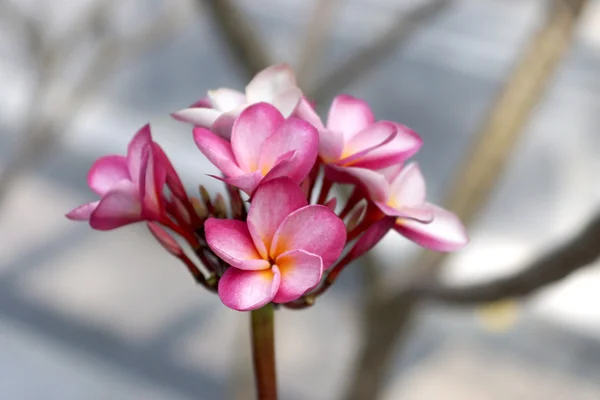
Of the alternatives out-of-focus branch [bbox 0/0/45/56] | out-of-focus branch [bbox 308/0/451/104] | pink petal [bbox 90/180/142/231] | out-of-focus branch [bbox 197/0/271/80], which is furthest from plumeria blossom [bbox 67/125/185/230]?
out-of-focus branch [bbox 0/0/45/56]

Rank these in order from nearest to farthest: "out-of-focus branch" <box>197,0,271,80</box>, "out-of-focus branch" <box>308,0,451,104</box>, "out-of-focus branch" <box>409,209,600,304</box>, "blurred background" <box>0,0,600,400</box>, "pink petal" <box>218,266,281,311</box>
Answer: "pink petal" <box>218,266,281,311</box> → "out-of-focus branch" <box>409,209,600,304</box> → "out-of-focus branch" <box>197,0,271,80</box> → "out-of-focus branch" <box>308,0,451,104</box> → "blurred background" <box>0,0,600,400</box>

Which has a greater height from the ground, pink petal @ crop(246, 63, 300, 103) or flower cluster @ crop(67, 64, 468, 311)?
pink petal @ crop(246, 63, 300, 103)

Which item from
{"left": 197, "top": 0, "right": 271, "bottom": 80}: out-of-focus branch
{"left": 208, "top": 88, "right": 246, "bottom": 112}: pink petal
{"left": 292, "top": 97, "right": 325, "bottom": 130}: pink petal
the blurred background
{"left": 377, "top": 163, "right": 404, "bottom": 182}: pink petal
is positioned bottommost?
the blurred background

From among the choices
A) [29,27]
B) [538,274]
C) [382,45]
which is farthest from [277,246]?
[29,27]

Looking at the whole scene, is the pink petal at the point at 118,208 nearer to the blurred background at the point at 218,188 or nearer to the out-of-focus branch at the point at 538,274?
the out-of-focus branch at the point at 538,274

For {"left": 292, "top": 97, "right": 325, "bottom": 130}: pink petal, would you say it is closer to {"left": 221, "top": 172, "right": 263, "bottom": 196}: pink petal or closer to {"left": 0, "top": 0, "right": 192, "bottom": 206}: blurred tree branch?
{"left": 221, "top": 172, "right": 263, "bottom": 196}: pink petal

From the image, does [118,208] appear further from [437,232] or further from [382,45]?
[382,45]

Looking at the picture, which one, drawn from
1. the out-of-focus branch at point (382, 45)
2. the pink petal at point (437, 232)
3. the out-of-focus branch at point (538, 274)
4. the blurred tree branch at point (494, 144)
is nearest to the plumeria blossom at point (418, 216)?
the pink petal at point (437, 232)
